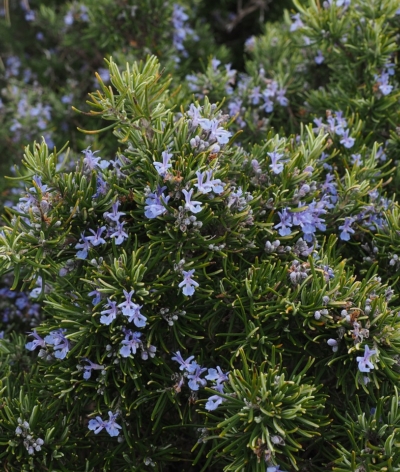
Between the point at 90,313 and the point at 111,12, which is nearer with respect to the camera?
the point at 90,313

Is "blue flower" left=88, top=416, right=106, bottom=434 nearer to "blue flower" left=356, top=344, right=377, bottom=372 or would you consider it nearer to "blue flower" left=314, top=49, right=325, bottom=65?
"blue flower" left=356, top=344, right=377, bottom=372

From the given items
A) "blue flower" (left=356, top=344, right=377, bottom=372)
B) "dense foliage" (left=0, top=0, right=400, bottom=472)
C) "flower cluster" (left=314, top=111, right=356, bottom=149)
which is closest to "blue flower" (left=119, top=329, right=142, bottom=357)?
"dense foliage" (left=0, top=0, right=400, bottom=472)

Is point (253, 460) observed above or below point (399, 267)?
below

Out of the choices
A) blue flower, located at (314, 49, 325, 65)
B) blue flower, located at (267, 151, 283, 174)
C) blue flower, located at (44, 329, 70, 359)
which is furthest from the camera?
blue flower, located at (314, 49, 325, 65)

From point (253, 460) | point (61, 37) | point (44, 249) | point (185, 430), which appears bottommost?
point (185, 430)

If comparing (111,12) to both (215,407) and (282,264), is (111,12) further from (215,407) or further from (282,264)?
(215,407)

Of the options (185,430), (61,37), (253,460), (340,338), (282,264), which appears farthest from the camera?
(61,37)

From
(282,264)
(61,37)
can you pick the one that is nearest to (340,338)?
(282,264)

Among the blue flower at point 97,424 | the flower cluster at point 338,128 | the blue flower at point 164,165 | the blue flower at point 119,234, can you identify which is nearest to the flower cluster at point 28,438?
the blue flower at point 97,424

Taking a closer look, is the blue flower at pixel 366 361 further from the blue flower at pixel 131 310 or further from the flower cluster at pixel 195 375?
the blue flower at pixel 131 310
